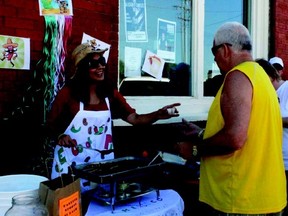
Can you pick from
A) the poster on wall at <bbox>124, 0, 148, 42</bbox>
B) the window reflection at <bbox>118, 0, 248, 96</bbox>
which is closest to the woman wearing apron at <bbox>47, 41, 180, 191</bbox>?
the window reflection at <bbox>118, 0, 248, 96</bbox>

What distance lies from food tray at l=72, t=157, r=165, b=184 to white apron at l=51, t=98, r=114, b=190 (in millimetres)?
214

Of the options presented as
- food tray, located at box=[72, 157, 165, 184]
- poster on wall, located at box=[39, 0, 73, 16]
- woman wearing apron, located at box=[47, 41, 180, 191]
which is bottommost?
food tray, located at box=[72, 157, 165, 184]

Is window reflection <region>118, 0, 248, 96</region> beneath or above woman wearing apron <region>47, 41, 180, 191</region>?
above

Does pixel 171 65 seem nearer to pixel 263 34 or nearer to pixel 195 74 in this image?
pixel 195 74

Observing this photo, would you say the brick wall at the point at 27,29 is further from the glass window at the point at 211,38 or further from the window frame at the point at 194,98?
the glass window at the point at 211,38

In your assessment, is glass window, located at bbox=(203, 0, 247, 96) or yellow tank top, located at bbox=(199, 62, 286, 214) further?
glass window, located at bbox=(203, 0, 247, 96)

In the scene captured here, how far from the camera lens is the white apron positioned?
110 inches

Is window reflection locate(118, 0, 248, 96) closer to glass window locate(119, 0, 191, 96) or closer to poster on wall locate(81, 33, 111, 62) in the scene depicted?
glass window locate(119, 0, 191, 96)

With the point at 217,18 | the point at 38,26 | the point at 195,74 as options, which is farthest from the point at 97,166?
the point at 217,18

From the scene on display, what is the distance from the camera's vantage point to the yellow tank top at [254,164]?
2.23 metres

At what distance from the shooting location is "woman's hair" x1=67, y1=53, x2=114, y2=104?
2908 mm

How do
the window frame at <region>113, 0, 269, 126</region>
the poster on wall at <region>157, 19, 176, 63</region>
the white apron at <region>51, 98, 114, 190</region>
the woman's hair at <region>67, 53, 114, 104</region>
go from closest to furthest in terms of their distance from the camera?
1. the white apron at <region>51, 98, 114, 190</region>
2. the woman's hair at <region>67, 53, 114, 104</region>
3. the window frame at <region>113, 0, 269, 126</region>
4. the poster on wall at <region>157, 19, 176, 63</region>

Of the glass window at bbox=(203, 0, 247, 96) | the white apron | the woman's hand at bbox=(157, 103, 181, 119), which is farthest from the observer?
the glass window at bbox=(203, 0, 247, 96)

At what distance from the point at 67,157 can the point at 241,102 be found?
134cm
